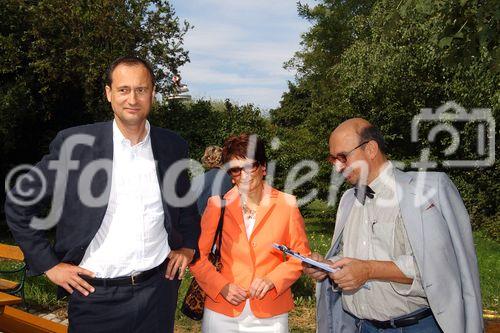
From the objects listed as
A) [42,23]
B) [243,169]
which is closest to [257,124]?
[42,23]

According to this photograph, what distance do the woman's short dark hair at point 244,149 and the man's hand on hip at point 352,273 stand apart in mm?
1111

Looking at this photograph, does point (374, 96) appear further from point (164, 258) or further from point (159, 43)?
point (164, 258)

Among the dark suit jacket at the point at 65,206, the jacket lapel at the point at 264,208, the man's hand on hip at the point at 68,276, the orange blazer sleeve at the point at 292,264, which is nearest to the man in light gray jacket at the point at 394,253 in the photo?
the orange blazer sleeve at the point at 292,264

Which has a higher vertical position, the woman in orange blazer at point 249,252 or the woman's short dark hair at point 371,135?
the woman's short dark hair at point 371,135

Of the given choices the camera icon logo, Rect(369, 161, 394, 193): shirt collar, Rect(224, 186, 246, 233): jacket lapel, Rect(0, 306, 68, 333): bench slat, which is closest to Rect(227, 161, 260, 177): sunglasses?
Rect(224, 186, 246, 233): jacket lapel

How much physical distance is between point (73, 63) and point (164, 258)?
65.2 feet

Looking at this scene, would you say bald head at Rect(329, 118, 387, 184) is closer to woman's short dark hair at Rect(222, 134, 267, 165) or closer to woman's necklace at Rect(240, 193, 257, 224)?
woman's short dark hair at Rect(222, 134, 267, 165)

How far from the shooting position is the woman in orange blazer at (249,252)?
12.5ft

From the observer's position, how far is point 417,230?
3021 mm

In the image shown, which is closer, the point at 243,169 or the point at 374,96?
the point at 243,169

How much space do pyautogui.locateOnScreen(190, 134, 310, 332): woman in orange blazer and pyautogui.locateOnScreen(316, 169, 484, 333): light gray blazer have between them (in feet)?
3.42

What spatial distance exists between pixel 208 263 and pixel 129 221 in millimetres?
877

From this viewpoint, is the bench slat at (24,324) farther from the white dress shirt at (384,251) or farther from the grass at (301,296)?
the white dress shirt at (384,251)

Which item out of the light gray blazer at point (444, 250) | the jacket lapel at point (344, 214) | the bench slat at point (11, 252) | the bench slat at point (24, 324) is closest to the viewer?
the light gray blazer at point (444, 250)
